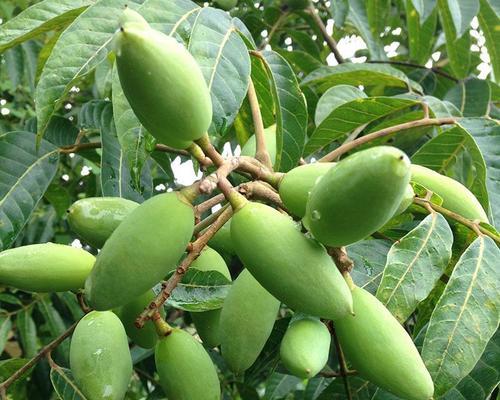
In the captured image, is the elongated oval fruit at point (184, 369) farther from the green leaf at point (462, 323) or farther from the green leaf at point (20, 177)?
the green leaf at point (20, 177)

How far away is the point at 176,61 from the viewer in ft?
2.18

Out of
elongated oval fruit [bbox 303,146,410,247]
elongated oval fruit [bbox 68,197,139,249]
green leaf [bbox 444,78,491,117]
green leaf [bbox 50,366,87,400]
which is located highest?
elongated oval fruit [bbox 303,146,410,247]

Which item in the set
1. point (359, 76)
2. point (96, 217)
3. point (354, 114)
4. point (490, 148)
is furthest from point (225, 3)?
point (96, 217)

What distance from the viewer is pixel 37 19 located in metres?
1.16

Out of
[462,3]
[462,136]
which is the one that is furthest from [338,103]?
[462,3]

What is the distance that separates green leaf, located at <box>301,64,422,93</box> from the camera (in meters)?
1.58

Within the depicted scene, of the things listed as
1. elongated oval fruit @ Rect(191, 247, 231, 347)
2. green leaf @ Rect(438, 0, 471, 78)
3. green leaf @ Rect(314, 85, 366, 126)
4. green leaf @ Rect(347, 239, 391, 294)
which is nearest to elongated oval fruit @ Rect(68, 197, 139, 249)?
elongated oval fruit @ Rect(191, 247, 231, 347)

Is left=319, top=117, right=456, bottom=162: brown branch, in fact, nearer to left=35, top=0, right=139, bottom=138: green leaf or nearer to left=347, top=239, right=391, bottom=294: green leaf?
left=347, top=239, right=391, bottom=294: green leaf

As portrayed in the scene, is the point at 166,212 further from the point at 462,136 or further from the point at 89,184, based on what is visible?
the point at 89,184

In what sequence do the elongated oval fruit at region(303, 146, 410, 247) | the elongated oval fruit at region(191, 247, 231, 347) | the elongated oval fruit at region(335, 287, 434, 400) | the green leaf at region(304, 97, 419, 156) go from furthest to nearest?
the green leaf at region(304, 97, 419, 156) < the elongated oval fruit at region(191, 247, 231, 347) < the elongated oval fruit at region(335, 287, 434, 400) < the elongated oval fruit at region(303, 146, 410, 247)

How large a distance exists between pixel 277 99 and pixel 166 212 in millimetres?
425

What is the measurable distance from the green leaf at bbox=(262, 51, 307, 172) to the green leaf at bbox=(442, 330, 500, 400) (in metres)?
0.40

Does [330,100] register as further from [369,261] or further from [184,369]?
[184,369]

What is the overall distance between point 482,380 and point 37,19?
0.89m
